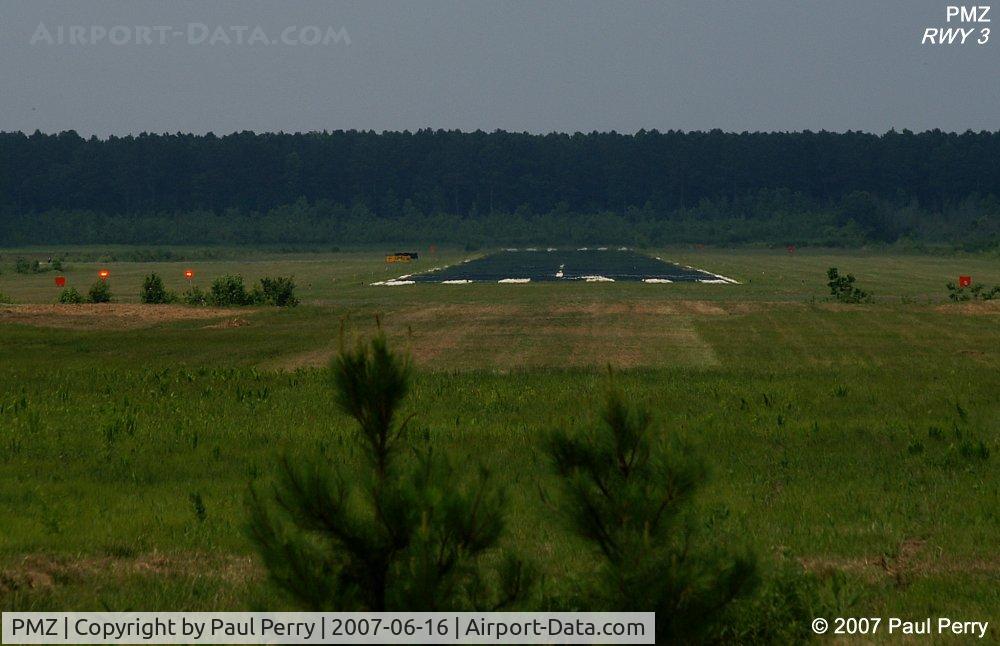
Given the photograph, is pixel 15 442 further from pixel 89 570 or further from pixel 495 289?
pixel 495 289

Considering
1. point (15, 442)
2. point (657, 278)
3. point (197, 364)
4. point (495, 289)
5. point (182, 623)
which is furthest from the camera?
point (657, 278)

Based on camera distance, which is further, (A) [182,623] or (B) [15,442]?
(B) [15,442]

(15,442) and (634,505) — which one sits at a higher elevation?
(634,505)

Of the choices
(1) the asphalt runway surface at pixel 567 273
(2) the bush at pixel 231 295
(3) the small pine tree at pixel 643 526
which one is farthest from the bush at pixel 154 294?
(3) the small pine tree at pixel 643 526

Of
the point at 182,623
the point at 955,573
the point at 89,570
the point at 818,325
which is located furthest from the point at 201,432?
the point at 818,325

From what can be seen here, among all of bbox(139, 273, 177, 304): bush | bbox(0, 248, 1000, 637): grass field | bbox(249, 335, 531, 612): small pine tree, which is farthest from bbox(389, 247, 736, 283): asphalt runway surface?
bbox(249, 335, 531, 612): small pine tree

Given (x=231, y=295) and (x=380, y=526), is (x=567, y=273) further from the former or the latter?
(x=380, y=526)

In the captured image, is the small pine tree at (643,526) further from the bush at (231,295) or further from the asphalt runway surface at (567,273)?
the asphalt runway surface at (567,273)

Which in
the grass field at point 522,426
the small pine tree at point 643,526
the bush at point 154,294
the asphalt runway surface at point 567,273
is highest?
the small pine tree at point 643,526

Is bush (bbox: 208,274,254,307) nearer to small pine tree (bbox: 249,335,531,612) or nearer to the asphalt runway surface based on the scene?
the asphalt runway surface
